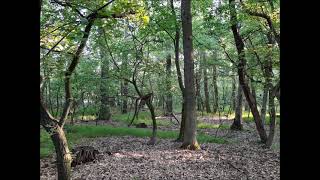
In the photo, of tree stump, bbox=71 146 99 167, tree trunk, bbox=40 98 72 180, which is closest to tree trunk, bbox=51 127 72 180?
tree trunk, bbox=40 98 72 180

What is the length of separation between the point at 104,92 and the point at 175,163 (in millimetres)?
10876

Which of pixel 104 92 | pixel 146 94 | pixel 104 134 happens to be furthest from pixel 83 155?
pixel 104 92

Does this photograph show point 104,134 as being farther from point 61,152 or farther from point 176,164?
point 61,152

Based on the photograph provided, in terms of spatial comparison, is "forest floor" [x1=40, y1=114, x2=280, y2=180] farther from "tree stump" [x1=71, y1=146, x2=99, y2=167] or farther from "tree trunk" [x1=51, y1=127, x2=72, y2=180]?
"tree trunk" [x1=51, y1=127, x2=72, y2=180]

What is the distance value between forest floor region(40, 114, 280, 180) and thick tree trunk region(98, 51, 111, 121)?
17.4 feet

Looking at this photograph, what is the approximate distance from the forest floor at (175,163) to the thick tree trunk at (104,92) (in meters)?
5.31

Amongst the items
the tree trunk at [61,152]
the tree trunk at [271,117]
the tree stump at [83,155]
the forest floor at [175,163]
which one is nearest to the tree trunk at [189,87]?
the forest floor at [175,163]

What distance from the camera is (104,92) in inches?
811

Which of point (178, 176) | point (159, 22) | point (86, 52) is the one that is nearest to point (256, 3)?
point (159, 22)

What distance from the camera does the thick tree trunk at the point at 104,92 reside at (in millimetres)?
19678

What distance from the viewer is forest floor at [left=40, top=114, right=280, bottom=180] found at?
30.6 ft

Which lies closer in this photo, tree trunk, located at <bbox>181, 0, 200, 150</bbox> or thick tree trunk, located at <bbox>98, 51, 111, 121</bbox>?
tree trunk, located at <bbox>181, 0, 200, 150</bbox>
